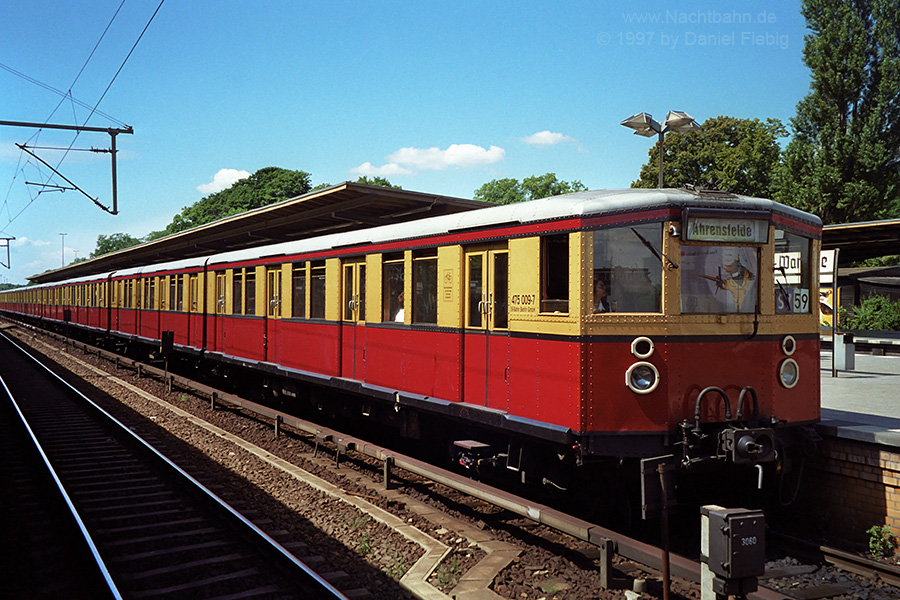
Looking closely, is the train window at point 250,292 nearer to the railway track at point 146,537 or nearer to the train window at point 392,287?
the railway track at point 146,537

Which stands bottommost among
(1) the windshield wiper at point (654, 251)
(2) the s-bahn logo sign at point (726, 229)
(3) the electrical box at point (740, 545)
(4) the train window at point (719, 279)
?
(3) the electrical box at point (740, 545)

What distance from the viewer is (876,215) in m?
31.6

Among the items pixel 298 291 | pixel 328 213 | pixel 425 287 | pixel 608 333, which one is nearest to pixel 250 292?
pixel 328 213

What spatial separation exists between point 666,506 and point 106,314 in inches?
1066

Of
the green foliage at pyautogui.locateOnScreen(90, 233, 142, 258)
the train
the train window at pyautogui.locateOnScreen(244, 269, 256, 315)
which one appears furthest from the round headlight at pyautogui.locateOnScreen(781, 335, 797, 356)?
the green foliage at pyautogui.locateOnScreen(90, 233, 142, 258)

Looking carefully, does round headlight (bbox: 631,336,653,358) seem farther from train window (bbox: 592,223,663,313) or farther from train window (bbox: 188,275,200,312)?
train window (bbox: 188,275,200,312)

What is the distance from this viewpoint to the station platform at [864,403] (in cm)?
739

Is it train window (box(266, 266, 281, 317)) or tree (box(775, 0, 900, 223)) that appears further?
tree (box(775, 0, 900, 223))

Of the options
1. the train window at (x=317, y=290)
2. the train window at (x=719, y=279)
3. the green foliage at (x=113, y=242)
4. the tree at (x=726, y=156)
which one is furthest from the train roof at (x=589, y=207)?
the green foliage at (x=113, y=242)

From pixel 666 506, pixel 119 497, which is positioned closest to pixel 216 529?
pixel 119 497

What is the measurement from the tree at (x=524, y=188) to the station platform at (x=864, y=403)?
60642mm

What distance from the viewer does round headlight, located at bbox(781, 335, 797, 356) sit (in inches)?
280

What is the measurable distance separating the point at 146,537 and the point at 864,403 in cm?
997

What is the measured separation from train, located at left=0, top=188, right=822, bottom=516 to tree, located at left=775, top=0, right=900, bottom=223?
27.5 m
